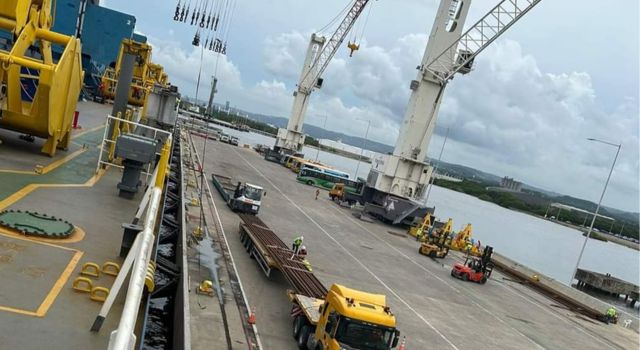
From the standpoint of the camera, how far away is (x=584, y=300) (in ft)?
111

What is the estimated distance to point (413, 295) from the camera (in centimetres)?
2450

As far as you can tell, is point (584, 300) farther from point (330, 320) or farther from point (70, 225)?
point (70, 225)

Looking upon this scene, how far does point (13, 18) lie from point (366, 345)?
1402 cm

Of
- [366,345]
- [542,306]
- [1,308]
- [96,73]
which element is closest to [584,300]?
[542,306]

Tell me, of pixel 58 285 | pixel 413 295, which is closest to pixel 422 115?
pixel 413 295

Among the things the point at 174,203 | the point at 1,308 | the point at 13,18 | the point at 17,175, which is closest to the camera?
the point at 1,308

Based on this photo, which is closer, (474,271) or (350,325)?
(350,325)

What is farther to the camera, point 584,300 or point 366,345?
point 584,300

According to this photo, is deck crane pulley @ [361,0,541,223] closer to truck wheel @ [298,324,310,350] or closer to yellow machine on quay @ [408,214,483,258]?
yellow machine on quay @ [408,214,483,258]

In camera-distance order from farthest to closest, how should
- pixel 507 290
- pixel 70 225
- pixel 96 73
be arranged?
pixel 96 73 < pixel 507 290 < pixel 70 225

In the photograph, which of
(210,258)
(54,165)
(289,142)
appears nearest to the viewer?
(54,165)

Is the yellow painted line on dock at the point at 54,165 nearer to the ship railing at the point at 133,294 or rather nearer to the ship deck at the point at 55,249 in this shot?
the ship deck at the point at 55,249

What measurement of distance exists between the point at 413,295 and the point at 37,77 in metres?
17.6

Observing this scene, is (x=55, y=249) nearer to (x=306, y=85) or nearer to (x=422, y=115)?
(x=422, y=115)
